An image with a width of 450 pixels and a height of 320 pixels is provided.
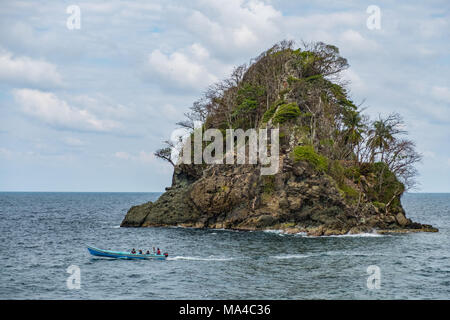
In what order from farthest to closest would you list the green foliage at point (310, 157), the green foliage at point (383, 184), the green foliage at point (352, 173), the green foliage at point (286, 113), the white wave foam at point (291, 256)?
the green foliage at point (286, 113), the green foliage at point (352, 173), the green foliage at point (383, 184), the green foliage at point (310, 157), the white wave foam at point (291, 256)

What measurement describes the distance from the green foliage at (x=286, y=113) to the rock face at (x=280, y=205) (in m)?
8.48

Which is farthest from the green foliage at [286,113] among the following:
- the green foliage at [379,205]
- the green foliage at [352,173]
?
the green foliage at [379,205]

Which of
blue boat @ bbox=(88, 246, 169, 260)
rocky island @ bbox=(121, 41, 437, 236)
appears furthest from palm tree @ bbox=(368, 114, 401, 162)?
blue boat @ bbox=(88, 246, 169, 260)

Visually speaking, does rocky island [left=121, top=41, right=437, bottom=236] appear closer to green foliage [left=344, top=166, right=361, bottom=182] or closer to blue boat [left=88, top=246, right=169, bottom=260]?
green foliage [left=344, top=166, right=361, bottom=182]

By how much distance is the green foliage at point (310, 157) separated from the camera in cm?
6912

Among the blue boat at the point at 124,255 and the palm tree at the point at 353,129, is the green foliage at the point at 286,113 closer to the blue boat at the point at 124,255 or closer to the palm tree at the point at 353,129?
the palm tree at the point at 353,129

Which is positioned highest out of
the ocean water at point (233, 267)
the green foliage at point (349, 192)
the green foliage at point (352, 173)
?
the green foliage at point (352, 173)

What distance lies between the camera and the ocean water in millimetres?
36938

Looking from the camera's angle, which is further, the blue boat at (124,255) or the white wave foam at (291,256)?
the blue boat at (124,255)

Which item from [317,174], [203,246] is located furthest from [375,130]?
[203,246]

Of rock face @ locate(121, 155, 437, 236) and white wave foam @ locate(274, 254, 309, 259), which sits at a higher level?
rock face @ locate(121, 155, 437, 236)

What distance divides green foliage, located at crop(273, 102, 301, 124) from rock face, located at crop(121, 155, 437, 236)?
27.8 ft

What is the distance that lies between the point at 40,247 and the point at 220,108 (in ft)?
149

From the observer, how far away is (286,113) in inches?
3017
